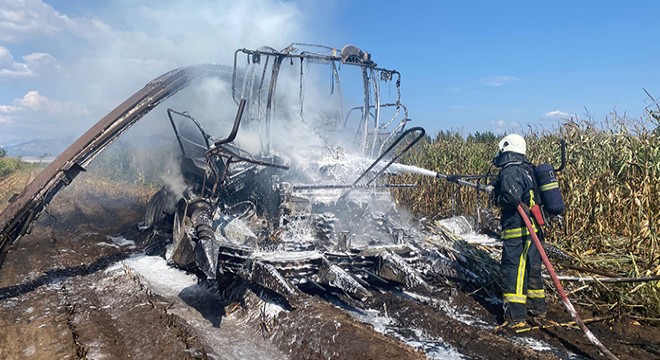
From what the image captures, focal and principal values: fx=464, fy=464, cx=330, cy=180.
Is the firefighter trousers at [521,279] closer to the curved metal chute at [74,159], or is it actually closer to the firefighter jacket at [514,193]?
the firefighter jacket at [514,193]

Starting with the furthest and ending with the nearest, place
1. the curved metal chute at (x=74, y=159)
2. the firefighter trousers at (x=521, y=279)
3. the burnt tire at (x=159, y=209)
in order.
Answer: the burnt tire at (x=159, y=209) < the curved metal chute at (x=74, y=159) < the firefighter trousers at (x=521, y=279)

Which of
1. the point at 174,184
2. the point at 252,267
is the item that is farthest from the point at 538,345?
the point at 174,184

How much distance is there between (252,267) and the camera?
509 centimetres

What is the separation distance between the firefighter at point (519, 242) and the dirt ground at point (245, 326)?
11.4 inches

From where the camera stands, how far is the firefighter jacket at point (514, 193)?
5047mm

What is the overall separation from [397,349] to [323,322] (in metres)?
0.89

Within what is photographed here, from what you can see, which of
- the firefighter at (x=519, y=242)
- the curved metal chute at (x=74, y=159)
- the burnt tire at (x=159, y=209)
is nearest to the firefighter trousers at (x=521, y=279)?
the firefighter at (x=519, y=242)

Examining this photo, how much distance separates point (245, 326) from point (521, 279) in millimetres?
2981

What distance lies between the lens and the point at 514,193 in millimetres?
5031

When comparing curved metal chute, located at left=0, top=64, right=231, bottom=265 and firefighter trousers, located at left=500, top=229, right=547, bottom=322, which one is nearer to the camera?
firefighter trousers, located at left=500, top=229, right=547, bottom=322

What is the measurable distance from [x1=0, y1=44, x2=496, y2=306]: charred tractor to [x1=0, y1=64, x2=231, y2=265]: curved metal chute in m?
0.02

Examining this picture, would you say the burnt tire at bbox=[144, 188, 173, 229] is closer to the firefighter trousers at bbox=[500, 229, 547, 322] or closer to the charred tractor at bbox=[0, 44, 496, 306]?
the charred tractor at bbox=[0, 44, 496, 306]

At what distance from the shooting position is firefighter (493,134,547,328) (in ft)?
16.4

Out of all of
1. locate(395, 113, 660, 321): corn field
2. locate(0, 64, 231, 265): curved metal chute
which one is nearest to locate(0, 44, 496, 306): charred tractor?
locate(0, 64, 231, 265): curved metal chute
